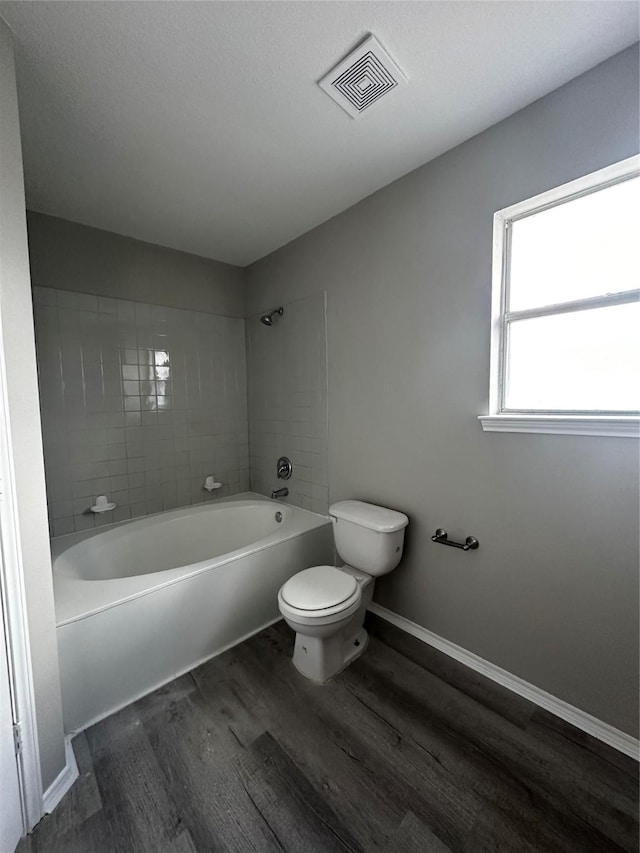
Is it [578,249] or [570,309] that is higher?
[578,249]

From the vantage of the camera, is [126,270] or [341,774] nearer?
[341,774]

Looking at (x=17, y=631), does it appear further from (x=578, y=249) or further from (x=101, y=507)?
(x=578, y=249)

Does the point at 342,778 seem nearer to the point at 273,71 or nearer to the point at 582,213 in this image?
the point at 582,213

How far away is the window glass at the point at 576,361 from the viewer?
1185 mm

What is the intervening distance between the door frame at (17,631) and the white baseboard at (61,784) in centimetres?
3

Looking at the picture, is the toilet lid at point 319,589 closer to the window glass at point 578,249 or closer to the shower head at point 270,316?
the window glass at point 578,249

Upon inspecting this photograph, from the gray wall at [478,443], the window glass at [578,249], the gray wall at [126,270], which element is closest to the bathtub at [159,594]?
the gray wall at [478,443]

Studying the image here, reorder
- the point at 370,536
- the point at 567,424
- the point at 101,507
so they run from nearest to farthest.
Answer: the point at 567,424 → the point at 370,536 → the point at 101,507

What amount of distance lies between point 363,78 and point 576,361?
128 centimetres

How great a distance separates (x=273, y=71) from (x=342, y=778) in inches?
94.7

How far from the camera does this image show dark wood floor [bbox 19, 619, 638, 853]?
3.22 ft

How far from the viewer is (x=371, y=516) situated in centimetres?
178

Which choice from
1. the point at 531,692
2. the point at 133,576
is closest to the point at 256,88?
the point at 133,576

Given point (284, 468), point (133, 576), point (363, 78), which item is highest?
point (363, 78)
